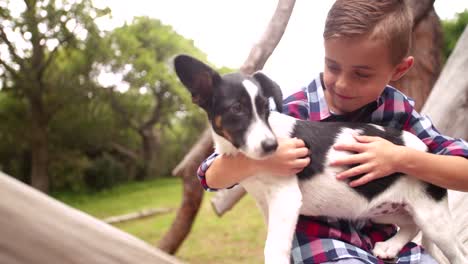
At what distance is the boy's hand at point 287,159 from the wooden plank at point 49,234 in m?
0.48

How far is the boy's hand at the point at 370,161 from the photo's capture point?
96cm

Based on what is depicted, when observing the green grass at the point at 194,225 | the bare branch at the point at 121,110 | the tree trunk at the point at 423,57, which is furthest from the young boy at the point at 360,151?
the bare branch at the point at 121,110

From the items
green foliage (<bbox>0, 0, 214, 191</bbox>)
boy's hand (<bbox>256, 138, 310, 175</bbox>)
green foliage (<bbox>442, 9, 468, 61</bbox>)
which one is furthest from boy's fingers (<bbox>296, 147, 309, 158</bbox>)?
green foliage (<bbox>0, 0, 214, 191</bbox>)

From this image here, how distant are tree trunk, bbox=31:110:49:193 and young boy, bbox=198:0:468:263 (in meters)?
4.97

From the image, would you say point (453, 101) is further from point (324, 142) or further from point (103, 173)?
point (103, 173)

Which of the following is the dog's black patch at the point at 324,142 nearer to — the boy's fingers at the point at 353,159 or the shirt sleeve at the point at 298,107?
the boy's fingers at the point at 353,159

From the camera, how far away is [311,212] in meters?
0.99

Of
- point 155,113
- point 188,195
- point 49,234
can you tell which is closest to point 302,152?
point 49,234

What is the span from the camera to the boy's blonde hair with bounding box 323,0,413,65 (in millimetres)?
964

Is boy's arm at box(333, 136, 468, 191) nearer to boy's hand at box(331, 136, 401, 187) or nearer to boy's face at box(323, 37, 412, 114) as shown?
boy's hand at box(331, 136, 401, 187)

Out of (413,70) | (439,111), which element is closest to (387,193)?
(439,111)

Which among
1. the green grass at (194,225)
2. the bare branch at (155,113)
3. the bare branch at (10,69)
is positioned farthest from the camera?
the bare branch at (155,113)

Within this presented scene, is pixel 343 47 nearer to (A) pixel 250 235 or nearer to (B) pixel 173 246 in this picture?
(B) pixel 173 246

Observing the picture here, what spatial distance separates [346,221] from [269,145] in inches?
12.8
